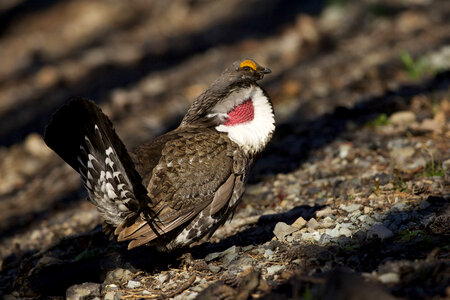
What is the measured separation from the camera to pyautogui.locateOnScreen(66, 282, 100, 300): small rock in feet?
13.9

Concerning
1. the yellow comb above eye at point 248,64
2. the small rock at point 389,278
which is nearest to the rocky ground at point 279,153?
the small rock at point 389,278

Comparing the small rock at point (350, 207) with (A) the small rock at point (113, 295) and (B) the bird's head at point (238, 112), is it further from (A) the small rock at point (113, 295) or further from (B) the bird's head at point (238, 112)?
(A) the small rock at point (113, 295)

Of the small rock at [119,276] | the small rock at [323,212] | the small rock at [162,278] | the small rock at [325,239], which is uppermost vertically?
the small rock at [119,276]

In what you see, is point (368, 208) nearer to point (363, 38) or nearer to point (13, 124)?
point (363, 38)

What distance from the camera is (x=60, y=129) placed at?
164 inches

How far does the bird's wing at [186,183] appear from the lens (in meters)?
4.37

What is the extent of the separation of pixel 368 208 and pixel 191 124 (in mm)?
1739

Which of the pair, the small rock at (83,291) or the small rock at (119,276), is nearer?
the small rock at (83,291)

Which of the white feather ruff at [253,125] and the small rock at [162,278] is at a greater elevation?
the white feather ruff at [253,125]

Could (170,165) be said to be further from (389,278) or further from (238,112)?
(389,278)

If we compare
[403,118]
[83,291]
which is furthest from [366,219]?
[403,118]

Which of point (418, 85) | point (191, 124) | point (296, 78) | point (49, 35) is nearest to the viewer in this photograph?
point (191, 124)

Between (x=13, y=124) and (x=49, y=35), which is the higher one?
(x=49, y=35)

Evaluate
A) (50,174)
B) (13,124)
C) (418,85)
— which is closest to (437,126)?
(418,85)
